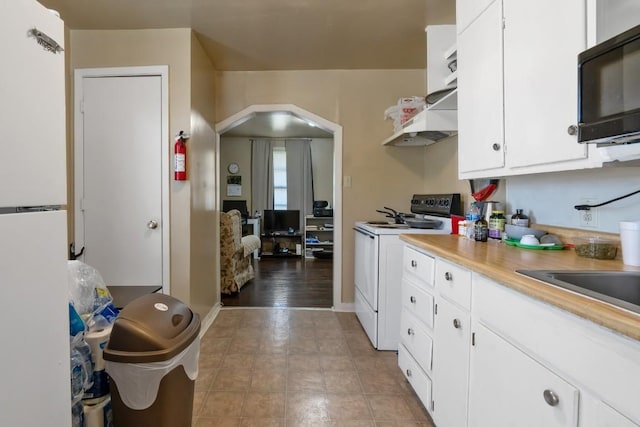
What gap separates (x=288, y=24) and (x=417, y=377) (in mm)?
2630

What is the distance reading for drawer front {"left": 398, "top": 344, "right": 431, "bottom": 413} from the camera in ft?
5.34

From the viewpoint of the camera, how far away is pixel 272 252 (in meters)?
6.92

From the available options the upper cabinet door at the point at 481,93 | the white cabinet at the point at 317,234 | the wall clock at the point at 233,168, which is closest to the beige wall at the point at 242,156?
the wall clock at the point at 233,168

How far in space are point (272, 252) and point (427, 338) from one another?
5504 millimetres

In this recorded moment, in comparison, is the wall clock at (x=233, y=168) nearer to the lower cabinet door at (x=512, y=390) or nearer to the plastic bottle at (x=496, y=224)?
the plastic bottle at (x=496, y=224)

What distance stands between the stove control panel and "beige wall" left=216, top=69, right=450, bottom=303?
28 cm

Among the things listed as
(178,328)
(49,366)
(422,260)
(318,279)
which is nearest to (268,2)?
(422,260)

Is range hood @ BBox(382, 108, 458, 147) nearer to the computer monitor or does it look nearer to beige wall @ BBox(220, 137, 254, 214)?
the computer monitor

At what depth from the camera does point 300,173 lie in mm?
7102

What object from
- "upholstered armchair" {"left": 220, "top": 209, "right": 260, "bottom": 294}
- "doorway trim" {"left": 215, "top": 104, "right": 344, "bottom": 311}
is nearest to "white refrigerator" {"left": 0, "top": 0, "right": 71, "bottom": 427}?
"doorway trim" {"left": 215, "top": 104, "right": 344, "bottom": 311}

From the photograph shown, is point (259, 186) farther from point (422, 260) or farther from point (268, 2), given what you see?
point (422, 260)

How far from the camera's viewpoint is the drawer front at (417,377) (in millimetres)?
1629

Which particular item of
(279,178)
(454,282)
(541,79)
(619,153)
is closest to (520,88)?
(541,79)

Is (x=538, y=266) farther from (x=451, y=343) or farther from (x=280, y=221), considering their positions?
(x=280, y=221)
